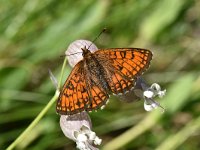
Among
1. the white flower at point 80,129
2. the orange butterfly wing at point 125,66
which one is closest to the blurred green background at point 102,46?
the white flower at point 80,129

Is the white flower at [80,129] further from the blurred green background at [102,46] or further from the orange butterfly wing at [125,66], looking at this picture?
the blurred green background at [102,46]

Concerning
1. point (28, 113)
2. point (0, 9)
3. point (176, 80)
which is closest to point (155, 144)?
point (176, 80)

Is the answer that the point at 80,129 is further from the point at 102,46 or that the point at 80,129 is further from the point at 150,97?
the point at 102,46

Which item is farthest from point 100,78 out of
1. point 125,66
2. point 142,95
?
point 142,95

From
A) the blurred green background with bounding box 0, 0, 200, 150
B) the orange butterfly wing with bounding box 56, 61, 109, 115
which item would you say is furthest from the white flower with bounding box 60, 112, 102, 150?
the blurred green background with bounding box 0, 0, 200, 150

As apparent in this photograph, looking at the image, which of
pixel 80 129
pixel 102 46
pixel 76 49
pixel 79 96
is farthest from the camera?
pixel 102 46

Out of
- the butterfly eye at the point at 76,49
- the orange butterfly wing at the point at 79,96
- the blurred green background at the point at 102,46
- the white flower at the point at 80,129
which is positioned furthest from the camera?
the blurred green background at the point at 102,46

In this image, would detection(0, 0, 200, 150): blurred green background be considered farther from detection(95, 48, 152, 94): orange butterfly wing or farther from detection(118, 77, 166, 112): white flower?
detection(95, 48, 152, 94): orange butterfly wing
